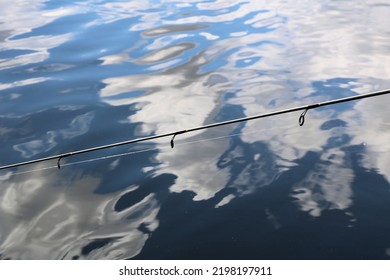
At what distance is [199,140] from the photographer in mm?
11664

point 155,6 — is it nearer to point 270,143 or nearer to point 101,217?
point 270,143

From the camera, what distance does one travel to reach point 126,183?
32.7 ft

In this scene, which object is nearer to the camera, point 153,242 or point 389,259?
point 389,259

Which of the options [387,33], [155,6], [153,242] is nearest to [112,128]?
[153,242]

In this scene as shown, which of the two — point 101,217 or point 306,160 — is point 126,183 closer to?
point 101,217

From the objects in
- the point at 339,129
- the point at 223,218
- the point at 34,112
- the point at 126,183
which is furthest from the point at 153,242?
the point at 34,112

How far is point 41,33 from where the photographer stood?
21.3 meters

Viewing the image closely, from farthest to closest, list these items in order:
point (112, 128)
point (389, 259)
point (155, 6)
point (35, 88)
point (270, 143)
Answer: point (155, 6), point (35, 88), point (112, 128), point (270, 143), point (389, 259)

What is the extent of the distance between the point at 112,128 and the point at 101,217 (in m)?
3.96

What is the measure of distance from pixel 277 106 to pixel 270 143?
91.9 inches

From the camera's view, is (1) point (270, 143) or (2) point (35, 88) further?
(2) point (35, 88)

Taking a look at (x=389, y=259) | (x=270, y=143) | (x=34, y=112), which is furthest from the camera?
(x=34, y=112)

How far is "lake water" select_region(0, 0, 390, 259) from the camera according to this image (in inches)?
327

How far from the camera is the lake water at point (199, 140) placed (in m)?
8.31
